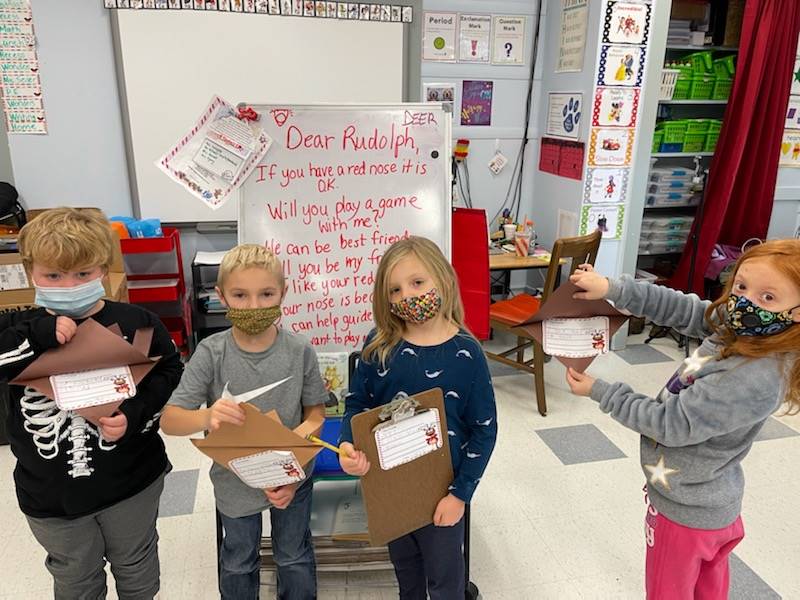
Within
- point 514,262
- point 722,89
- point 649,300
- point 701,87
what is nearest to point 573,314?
point 649,300

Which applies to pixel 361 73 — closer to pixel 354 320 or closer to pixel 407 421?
pixel 354 320

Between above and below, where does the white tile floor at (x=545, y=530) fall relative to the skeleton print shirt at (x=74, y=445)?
below

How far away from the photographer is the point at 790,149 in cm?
388

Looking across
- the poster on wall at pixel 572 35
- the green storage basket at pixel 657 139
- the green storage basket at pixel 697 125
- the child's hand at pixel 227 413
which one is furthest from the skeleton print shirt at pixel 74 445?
the green storage basket at pixel 697 125

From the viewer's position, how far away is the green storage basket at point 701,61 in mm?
3666

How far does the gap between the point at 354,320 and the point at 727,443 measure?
1.13 metres

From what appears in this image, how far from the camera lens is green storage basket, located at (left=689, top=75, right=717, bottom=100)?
3.69 metres

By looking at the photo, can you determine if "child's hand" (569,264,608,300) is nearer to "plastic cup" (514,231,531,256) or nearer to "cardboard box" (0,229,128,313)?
"cardboard box" (0,229,128,313)

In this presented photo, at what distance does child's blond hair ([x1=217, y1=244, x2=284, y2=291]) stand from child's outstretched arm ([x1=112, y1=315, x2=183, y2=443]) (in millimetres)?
195

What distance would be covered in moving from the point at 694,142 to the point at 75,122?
3700 mm

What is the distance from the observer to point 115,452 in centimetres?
127

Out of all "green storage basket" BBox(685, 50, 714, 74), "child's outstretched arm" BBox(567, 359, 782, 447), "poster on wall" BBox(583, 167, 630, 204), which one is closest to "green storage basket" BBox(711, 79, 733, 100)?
"green storage basket" BBox(685, 50, 714, 74)

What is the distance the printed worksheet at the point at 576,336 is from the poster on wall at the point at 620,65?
235cm

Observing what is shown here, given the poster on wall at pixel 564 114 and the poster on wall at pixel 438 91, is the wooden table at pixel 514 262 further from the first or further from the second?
the poster on wall at pixel 438 91
